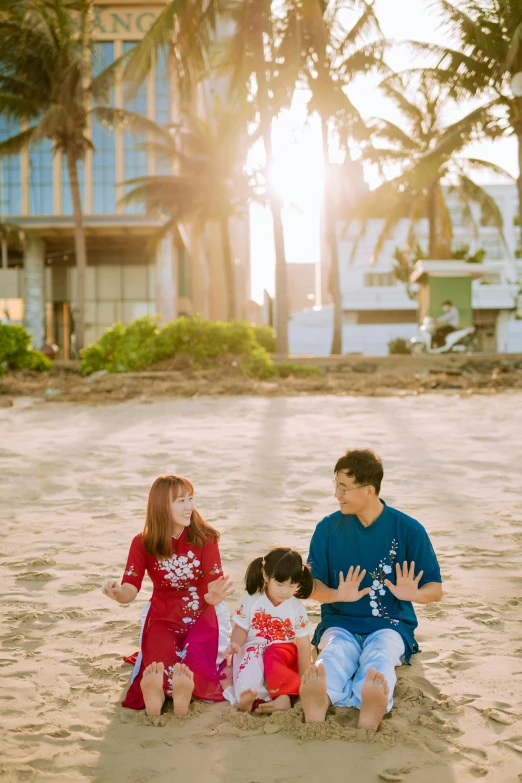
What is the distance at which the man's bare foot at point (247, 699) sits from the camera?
2574 millimetres

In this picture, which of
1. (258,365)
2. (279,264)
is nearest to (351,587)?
(258,365)

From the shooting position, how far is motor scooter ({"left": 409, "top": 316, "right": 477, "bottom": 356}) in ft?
66.9

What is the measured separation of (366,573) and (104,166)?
30990mm

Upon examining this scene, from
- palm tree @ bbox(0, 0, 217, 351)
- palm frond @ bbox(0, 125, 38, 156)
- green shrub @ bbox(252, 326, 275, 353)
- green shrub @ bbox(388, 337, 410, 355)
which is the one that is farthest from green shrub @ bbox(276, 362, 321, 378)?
palm frond @ bbox(0, 125, 38, 156)

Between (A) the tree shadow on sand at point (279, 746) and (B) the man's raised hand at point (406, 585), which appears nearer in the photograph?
(A) the tree shadow on sand at point (279, 746)

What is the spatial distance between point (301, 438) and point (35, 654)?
5549mm

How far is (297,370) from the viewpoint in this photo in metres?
17.6

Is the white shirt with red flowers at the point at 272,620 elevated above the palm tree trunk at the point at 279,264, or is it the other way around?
the palm tree trunk at the point at 279,264

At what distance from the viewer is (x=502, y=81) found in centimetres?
1827

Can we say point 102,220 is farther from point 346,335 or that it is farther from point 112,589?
point 112,589

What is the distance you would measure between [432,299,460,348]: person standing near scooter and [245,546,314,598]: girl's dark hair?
18.9 m

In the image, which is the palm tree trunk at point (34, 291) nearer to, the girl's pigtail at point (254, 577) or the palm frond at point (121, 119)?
the palm frond at point (121, 119)

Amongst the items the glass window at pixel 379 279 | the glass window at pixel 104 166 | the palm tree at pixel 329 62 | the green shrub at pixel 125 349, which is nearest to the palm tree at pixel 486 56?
the palm tree at pixel 329 62

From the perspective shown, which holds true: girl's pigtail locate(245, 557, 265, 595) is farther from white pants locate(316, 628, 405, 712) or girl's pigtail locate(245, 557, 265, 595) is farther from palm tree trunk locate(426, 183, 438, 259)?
palm tree trunk locate(426, 183, 438, 259)
